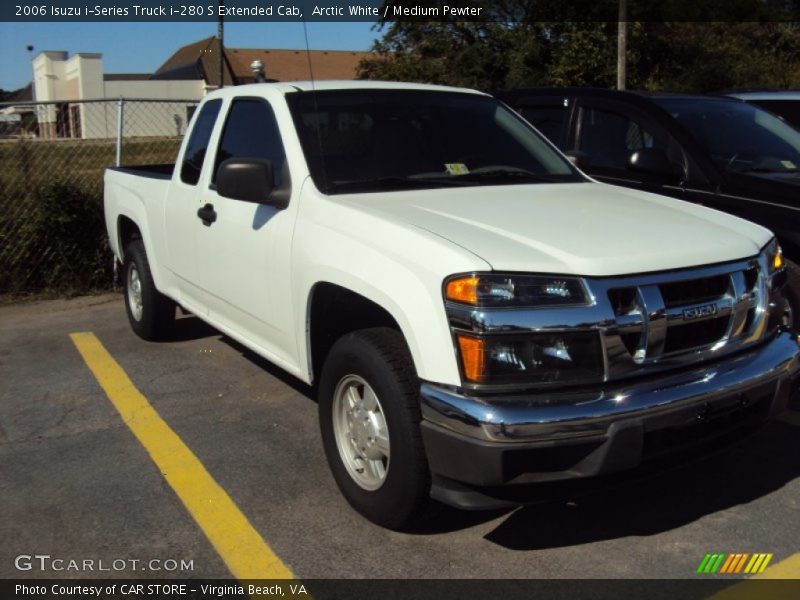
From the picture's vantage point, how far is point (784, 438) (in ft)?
14.4

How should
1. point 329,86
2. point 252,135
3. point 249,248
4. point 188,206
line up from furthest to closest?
1. point 188,206
2. point 252,135
3. point 329,86
4. point 249,248

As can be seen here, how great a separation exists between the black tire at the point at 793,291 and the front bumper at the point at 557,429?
211 cm

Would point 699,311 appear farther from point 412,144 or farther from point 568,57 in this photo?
point 568,57

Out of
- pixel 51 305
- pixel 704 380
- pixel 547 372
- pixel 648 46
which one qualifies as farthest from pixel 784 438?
pixel 648 46

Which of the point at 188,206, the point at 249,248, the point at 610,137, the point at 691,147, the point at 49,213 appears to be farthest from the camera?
the point at 49,213

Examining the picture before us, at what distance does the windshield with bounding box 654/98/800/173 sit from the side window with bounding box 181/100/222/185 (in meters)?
3.08

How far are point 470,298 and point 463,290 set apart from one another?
0.04 m

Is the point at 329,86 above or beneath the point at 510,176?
above

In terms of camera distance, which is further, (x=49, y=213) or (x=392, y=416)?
(x=49, y=213)

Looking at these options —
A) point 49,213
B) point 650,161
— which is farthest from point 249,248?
point 49,213

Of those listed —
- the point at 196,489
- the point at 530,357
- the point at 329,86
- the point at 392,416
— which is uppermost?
the point at 329,86

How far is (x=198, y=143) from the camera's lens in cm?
533

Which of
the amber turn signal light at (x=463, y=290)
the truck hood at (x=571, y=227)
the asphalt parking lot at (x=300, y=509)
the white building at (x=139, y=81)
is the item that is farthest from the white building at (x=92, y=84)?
the amber turn signal light at (x=463, y=290)

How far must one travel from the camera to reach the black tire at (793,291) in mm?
4855
